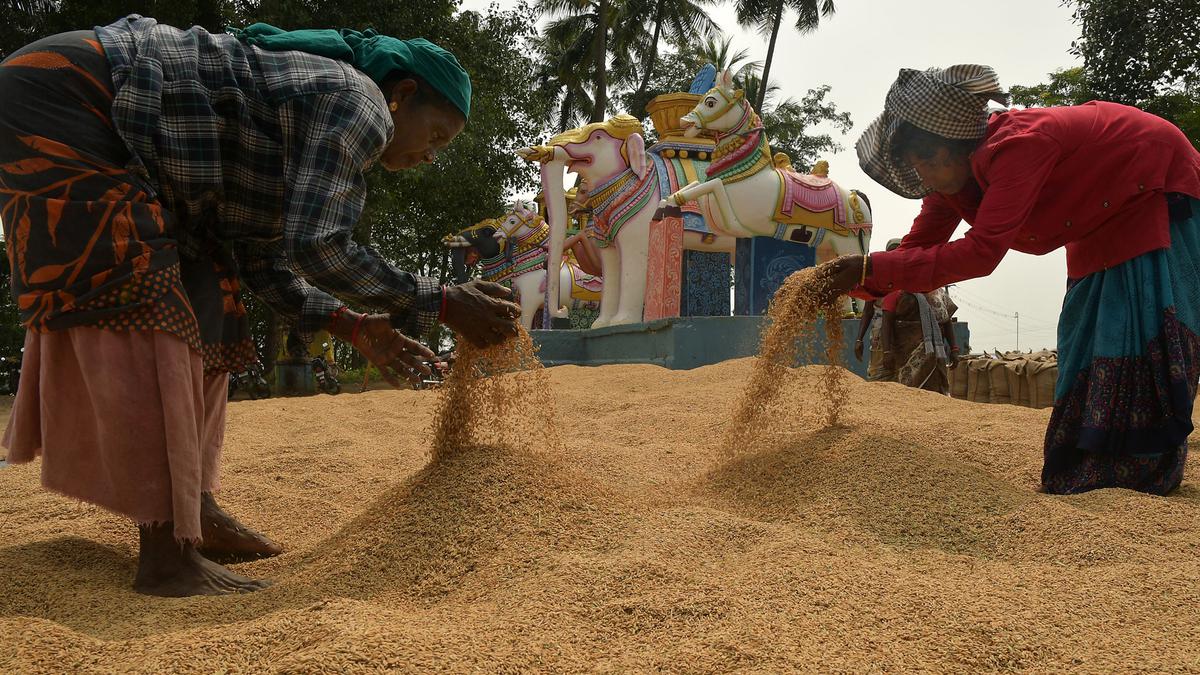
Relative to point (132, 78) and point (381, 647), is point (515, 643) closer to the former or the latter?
point (381, 647)

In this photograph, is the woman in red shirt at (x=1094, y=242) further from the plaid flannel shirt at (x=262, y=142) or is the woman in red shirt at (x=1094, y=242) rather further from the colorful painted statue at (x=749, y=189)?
the colorful painted statue at (x=749, y=189)

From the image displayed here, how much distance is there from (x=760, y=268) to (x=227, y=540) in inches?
244

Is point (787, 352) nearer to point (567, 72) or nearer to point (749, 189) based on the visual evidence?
point (749, 189)

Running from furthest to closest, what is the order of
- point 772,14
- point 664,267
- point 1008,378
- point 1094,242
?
point 772,14
point 664,267
point 1008,378
point 1094,242

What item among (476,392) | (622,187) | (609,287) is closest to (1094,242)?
(476,392)

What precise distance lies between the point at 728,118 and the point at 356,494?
553cm

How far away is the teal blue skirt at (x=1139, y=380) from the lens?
2.21m

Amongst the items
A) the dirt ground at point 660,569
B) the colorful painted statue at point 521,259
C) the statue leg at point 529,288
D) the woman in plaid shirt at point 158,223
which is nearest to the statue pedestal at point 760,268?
the colorful painted statue at point 521,259

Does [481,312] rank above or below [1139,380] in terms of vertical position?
above

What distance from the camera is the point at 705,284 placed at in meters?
7.77

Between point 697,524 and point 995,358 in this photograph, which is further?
point 995,358

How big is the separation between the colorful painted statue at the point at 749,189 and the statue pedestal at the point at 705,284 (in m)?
0.42

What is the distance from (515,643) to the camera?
4.04 feet

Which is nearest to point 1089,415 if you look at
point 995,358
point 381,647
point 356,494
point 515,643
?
point 515,643
